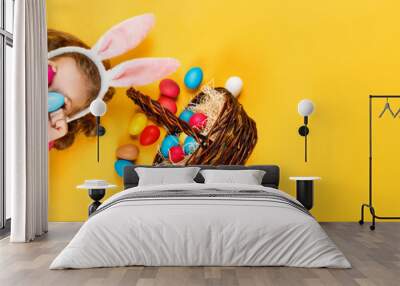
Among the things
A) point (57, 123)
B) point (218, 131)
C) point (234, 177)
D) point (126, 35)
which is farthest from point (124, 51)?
point (234, 177)

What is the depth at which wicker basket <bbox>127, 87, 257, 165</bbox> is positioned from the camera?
258 inches

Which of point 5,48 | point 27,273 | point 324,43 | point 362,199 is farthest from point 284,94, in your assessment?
point 27,273

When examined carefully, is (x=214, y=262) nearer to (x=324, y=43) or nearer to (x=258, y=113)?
(x=258, y=113)

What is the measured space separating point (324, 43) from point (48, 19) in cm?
348

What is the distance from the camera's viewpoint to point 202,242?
413cm

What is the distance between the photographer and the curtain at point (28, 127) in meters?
5.39

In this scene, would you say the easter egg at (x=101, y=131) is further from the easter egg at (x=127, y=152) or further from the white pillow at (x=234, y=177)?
the white pillow at (x=234, y=177)

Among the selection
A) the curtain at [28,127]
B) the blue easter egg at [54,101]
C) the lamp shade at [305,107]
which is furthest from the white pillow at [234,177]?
the blue easter egg at [54,101]

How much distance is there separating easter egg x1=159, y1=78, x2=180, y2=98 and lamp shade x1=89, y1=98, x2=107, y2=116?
750 millimetres

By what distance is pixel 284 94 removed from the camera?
6723 mm

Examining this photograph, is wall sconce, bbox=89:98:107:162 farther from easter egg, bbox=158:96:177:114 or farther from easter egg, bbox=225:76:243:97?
easter egg, bbox=225:76:243:97

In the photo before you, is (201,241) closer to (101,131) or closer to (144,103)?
(144,103)

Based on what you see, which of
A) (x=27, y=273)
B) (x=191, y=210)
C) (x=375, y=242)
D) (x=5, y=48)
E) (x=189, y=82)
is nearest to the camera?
(x=27, y=273)

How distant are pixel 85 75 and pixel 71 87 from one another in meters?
0.23
